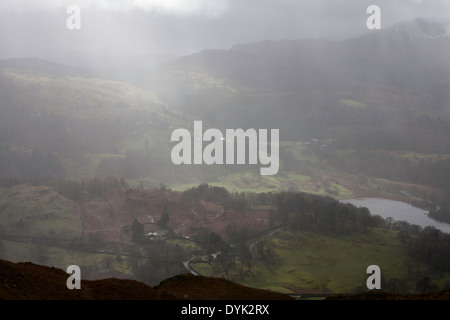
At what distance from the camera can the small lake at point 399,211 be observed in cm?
11344

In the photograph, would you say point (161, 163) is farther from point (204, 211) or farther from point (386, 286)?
point (386, 286)

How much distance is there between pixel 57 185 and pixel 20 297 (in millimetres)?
87970

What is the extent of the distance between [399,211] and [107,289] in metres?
108

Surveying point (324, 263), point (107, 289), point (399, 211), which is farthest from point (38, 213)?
point (399, 211)

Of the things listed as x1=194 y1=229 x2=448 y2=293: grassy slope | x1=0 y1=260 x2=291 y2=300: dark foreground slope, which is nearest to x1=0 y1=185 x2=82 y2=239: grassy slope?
x1=194 y1=229 x2=448 y2=293: grassy slope

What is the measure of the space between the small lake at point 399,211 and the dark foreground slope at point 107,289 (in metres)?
87.9

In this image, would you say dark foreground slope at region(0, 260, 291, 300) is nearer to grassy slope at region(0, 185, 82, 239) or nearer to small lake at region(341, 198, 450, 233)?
grassy slope at region(0, 185, 82, 239)

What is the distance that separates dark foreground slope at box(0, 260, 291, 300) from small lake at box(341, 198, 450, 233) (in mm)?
87902

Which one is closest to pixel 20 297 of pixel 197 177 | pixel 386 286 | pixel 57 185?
pixel 386 286

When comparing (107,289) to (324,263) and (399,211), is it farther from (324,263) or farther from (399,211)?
(399,211)

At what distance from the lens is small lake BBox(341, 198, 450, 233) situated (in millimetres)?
113438

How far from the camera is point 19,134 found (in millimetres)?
176625

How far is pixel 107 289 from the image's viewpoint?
35344 mm

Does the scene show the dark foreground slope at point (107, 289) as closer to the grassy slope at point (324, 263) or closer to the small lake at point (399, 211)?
the grassy slope at point (324, 263)
